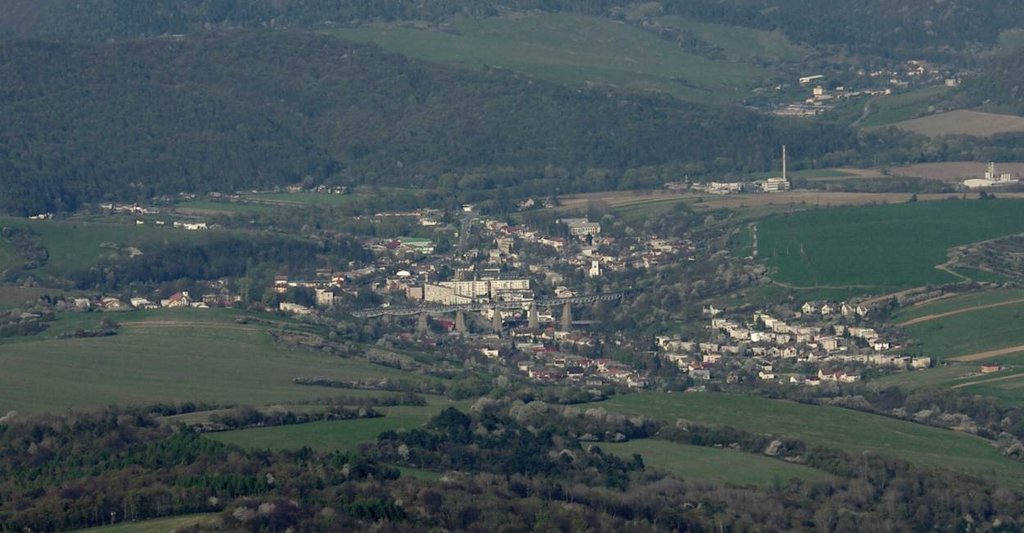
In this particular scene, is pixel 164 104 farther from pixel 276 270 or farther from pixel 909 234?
pixel 909 234

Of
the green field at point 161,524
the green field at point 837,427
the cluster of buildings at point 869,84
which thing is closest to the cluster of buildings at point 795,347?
the green field at point 837,427

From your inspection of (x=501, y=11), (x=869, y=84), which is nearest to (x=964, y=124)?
(x=869, y=84)

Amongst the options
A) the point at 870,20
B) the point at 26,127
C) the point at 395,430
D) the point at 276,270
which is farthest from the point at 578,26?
the point at 395,430

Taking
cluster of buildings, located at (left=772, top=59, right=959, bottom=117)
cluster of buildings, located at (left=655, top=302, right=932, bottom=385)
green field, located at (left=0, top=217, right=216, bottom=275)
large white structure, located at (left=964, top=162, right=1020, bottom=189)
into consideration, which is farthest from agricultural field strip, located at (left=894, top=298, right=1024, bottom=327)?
cluster of buildings, located at (left=772, top=59, right=959, bottom=117)

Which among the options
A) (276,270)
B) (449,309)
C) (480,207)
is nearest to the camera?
(449,309)

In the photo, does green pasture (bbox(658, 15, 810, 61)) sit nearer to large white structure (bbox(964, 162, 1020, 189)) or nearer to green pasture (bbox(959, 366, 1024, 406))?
large white structure (bbox(964, 162, 1020, 189))

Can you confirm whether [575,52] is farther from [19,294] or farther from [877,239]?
[19,294]

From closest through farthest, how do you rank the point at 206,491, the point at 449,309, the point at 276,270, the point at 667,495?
the point at 206,491, the point at 667,495, the point at 449,309, the point at 276,270

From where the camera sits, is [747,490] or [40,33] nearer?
[747,490]
